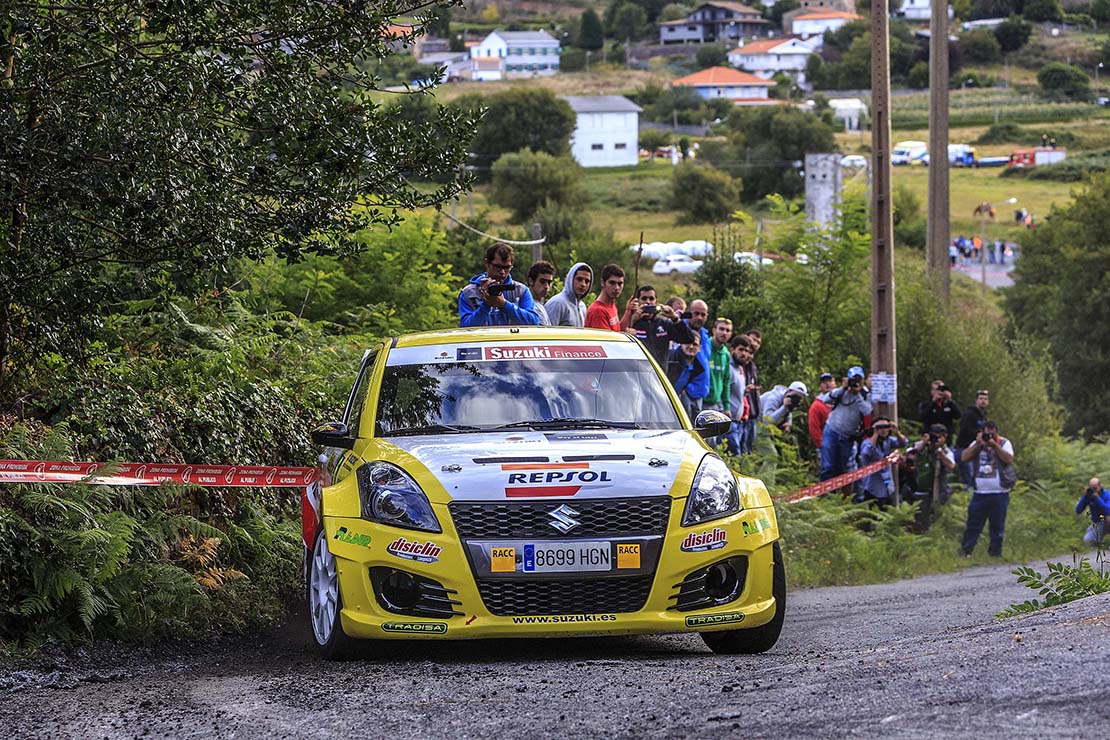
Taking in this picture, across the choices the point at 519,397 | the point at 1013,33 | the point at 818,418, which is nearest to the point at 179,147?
the point at 519,397

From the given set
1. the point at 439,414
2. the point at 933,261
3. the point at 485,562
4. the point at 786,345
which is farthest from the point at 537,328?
the point at 933,261

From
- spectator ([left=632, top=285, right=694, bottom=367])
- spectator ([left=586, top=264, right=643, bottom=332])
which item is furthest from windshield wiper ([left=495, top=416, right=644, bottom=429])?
spectator ([left=632, top=285, right=694, bottom=367])

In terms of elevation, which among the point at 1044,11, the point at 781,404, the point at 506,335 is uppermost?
the point at 506,335

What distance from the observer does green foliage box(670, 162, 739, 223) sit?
330 feet

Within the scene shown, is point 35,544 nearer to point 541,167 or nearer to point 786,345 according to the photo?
point 786,345

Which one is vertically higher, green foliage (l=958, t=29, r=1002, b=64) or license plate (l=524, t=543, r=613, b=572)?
license plate (l=524, t=543, r=613, b=572)

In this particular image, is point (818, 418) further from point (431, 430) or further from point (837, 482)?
point (431, 430)

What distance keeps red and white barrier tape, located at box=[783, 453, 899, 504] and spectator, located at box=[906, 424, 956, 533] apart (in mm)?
887

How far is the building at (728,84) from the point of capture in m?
184

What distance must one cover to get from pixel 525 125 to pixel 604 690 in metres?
110

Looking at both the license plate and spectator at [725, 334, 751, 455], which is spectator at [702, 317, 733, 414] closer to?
spectator at [725, 334, 751, 455]

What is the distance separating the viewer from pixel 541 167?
93562 mm

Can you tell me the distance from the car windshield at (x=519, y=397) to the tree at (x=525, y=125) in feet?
317

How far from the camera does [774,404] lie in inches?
888
